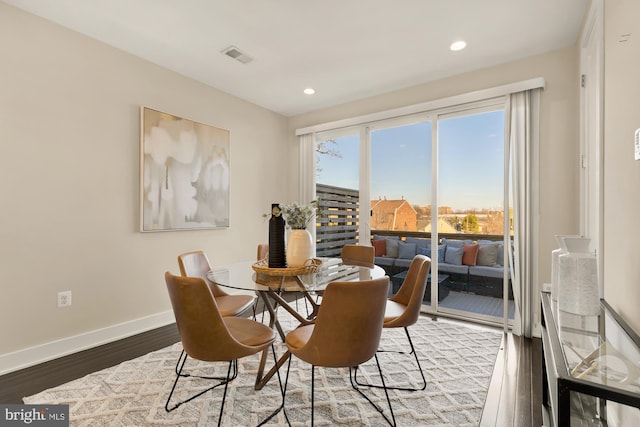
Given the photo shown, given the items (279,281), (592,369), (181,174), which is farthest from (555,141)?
(181,174)

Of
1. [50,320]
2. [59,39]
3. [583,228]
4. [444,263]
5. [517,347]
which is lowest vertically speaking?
[517,347]

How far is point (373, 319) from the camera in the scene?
158 centimetres

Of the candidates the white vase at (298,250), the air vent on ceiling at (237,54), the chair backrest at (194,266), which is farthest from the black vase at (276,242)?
the air vent on ceiling at (237,54)

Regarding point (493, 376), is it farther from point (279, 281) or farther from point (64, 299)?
point (64, 299)

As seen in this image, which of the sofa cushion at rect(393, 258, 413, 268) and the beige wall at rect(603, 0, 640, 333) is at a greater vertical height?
the beige wall at rect(603, 0, 640, 333)

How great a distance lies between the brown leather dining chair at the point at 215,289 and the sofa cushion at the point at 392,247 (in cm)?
202

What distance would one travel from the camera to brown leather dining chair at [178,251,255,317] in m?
2.39

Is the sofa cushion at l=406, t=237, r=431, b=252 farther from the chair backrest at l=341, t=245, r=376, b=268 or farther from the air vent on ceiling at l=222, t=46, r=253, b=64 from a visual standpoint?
the air vent on ceiling at l=222, t=46, r=253, b=64

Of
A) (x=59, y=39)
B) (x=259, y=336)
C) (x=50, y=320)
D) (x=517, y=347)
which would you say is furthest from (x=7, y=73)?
(x=517, y=347)

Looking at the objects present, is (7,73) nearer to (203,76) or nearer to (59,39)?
(59,39)

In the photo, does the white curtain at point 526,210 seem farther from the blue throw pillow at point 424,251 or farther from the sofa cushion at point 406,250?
the sofa cushion at point 406,250

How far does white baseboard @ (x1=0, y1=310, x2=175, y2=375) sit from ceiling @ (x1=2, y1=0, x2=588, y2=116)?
261 centimetres

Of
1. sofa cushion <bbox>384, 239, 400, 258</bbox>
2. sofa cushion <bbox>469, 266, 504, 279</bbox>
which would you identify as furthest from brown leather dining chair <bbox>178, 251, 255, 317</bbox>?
sofa cushion <bbox>469, 266, 504, 279</bbox>

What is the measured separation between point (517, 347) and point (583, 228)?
1.15m
